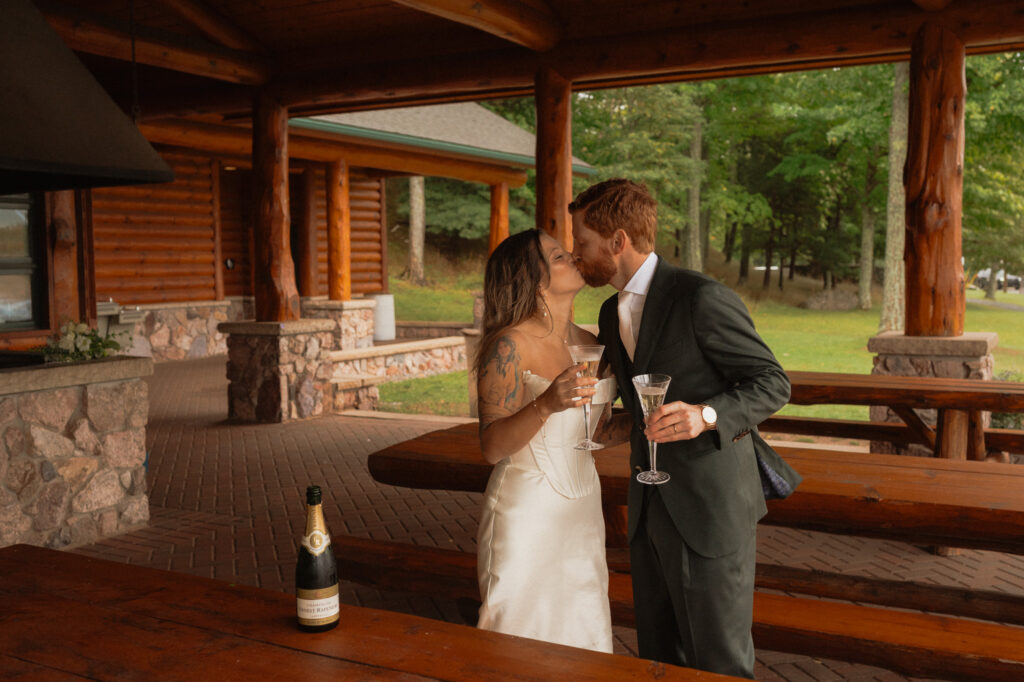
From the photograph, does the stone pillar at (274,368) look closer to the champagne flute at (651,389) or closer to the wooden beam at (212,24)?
the wooden beam at (212,24)

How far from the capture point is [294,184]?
1781 cm

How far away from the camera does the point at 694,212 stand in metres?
26.9

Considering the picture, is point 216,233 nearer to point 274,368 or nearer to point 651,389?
point 274,368

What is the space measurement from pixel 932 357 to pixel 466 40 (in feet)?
15.5

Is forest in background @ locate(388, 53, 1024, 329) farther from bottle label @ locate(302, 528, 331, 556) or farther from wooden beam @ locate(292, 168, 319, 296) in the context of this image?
bottle label @ locate(302, 528, 331, 556)

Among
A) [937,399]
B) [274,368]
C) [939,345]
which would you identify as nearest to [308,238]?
[274,368]

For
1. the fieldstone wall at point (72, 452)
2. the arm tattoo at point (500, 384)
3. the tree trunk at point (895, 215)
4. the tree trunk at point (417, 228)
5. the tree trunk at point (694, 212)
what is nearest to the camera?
the arm tattoo at point (500, 384)

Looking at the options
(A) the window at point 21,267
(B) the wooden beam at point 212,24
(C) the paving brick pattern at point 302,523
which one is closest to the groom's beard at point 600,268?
(C) the paving brick pattern at point 302,523

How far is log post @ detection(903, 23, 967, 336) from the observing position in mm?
6039

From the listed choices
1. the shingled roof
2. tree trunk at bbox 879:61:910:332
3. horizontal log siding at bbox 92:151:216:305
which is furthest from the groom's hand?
tree trunk at bbox 879:61:910:332

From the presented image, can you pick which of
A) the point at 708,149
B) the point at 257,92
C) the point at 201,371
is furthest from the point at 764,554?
the point at 708,149

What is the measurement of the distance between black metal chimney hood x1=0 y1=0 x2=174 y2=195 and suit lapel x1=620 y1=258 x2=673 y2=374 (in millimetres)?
3413

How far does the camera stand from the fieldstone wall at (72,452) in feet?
16.2

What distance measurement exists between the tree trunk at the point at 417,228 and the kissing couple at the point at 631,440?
2299 cm
